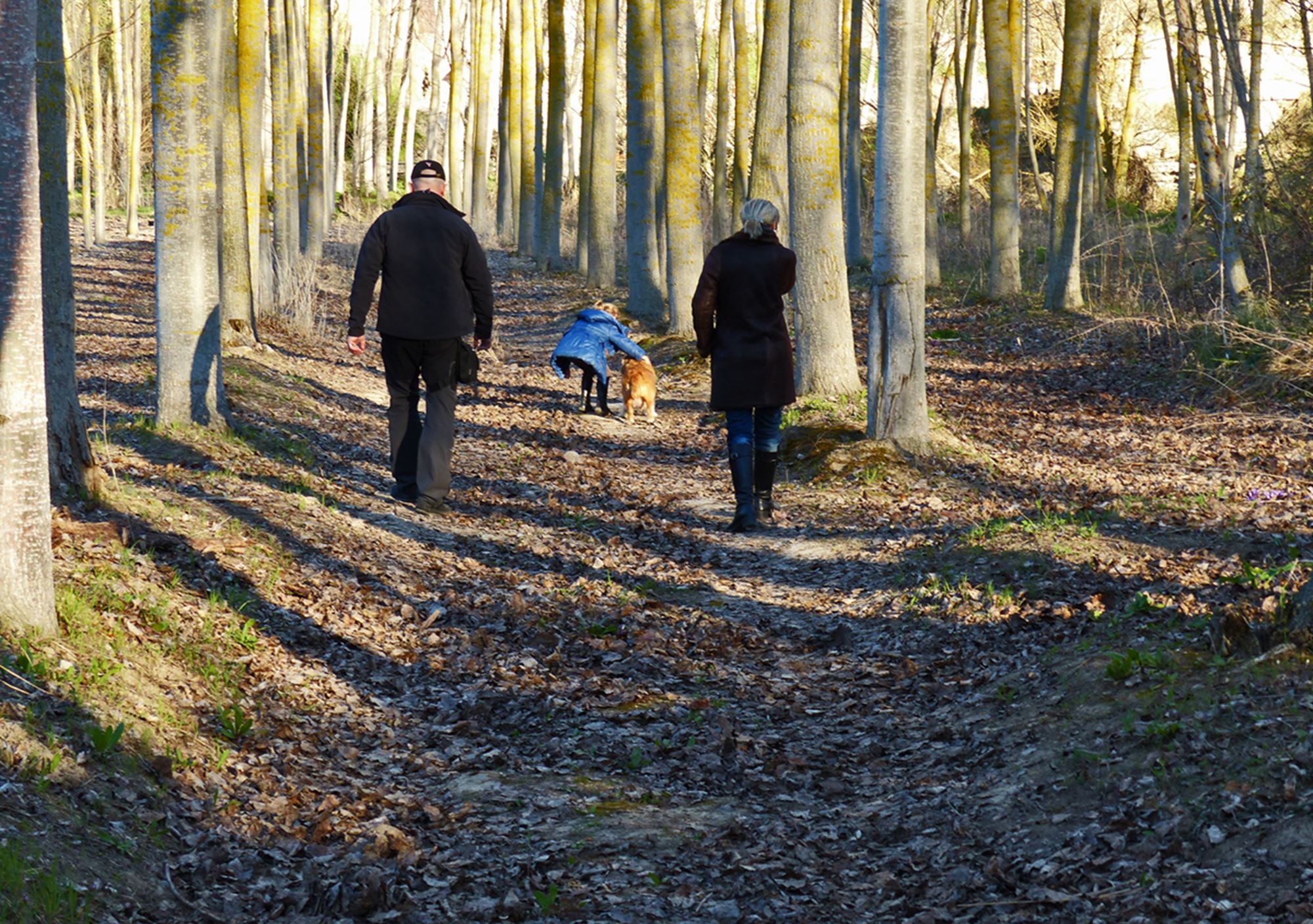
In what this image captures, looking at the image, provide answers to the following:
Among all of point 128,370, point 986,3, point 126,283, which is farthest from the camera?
point 126,283

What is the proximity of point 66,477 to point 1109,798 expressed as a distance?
5.58 meters

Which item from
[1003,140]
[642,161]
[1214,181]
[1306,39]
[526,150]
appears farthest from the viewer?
[526,150]

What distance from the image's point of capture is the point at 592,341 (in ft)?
41.1

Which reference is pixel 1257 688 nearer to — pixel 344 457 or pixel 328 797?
pixel 328 797

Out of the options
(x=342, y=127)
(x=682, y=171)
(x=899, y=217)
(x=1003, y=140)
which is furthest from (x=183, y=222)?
(x=342, y=127)

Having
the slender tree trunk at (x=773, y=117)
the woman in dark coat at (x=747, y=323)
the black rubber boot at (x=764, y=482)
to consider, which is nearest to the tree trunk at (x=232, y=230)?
the slender tree trunk at (x=773, y=117)

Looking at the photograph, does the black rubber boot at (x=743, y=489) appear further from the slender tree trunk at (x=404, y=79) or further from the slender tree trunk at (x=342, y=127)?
the slender tree trunk at (x=404, y=79)

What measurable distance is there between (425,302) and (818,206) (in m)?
4.88

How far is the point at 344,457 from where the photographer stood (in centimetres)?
1009

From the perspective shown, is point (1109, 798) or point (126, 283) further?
point (126, 283)

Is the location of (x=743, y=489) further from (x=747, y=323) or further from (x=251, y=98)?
(x=251, y=98)

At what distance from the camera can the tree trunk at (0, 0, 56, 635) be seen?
4.34 m

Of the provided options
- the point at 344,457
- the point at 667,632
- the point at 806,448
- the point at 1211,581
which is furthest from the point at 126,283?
→ the point at 1211,581

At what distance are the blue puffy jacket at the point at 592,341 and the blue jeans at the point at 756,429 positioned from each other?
406 centimetres
